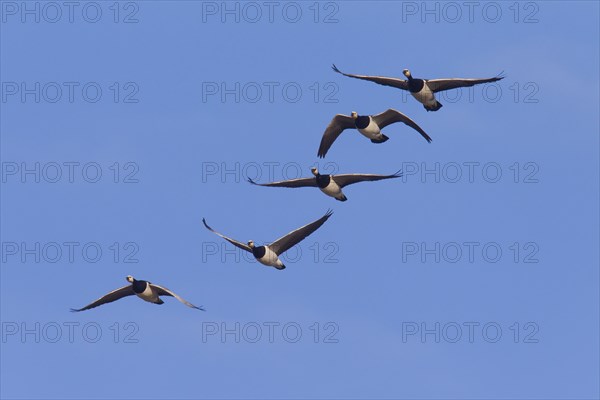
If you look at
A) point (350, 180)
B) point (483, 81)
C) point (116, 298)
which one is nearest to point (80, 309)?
point (116, 298)

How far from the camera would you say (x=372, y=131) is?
7481 cm

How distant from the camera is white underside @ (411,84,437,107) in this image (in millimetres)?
73562

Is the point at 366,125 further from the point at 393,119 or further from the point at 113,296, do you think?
the point at 113,296

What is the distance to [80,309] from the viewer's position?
7531 centimetres

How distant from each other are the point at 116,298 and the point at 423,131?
14236mm

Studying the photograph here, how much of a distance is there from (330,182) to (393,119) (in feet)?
13.4

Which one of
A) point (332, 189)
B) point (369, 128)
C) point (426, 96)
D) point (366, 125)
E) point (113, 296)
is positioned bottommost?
point (113, 296)

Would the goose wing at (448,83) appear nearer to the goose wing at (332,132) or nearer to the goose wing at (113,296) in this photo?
the goose wing at (332,132)

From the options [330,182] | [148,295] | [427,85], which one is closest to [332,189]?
[330,182]

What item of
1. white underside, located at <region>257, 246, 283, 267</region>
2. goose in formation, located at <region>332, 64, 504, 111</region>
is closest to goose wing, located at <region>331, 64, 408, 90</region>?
goose in formation, located at <region>332, 64, 504, 111</region>

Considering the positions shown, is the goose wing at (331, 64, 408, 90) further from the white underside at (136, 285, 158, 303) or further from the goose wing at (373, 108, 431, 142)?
the white underside at (136, 285, 158, 303)

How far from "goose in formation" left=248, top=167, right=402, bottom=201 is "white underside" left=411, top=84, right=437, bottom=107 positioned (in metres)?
3.66

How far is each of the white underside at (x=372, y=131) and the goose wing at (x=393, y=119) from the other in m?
0.48

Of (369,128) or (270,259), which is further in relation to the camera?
(369,128)
